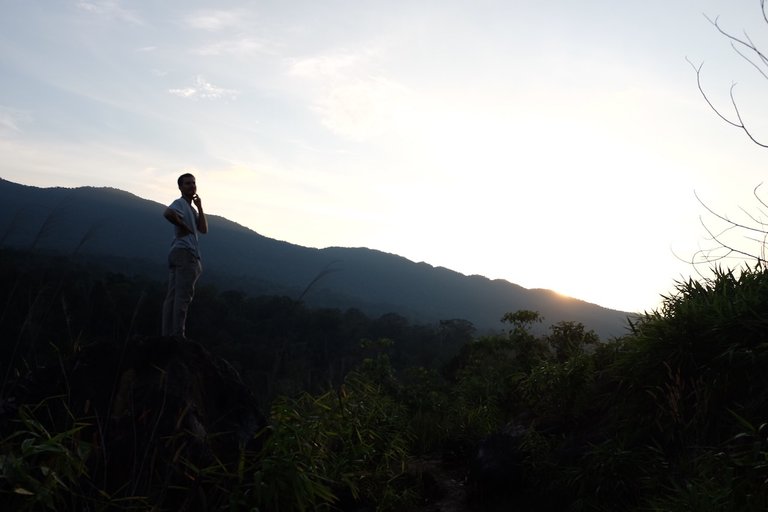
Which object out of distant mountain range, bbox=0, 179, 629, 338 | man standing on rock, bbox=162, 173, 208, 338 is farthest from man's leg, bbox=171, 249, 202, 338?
distant mountain range, bbox=0, 179, 629, 338

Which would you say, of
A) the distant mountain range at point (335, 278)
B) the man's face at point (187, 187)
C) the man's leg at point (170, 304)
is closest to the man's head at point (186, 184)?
the man's face at point (187, 187)

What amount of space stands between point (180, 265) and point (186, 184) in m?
0.83

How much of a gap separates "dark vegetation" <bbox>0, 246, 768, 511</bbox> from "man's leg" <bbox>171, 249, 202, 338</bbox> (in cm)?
57

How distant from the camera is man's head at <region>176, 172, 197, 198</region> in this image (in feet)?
19.2

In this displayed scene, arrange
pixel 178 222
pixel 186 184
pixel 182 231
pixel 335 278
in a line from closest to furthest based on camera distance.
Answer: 1. pixel 178 222
2. pixel 182 231
3. pixel 186 184
4. pixel 335 278

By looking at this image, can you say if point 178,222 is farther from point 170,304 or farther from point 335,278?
point 335,278

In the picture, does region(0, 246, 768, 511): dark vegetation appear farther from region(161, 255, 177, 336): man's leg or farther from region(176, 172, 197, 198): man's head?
region(176, 172, 197, 198): man's head

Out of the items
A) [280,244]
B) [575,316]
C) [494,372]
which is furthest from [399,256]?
[494,372]

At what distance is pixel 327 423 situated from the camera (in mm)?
5324

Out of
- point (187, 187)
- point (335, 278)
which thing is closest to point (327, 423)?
point (187, 187)

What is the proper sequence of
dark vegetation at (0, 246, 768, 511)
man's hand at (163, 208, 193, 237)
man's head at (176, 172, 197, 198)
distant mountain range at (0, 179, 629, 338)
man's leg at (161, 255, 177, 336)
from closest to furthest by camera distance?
dark vegetation at (0, 246, 768, 511)
man's hand at (163, 208, 193, 237)
man's leg at (161, 255, 177, 336)
man's head at (176, 172, 197, 198)
distant mountain range at (0, 179, 629, 338)

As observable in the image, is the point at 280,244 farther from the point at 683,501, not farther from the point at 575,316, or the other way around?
the point at 683,501

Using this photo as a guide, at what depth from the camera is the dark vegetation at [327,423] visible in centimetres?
341

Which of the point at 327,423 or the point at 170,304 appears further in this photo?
the point at 170,304
